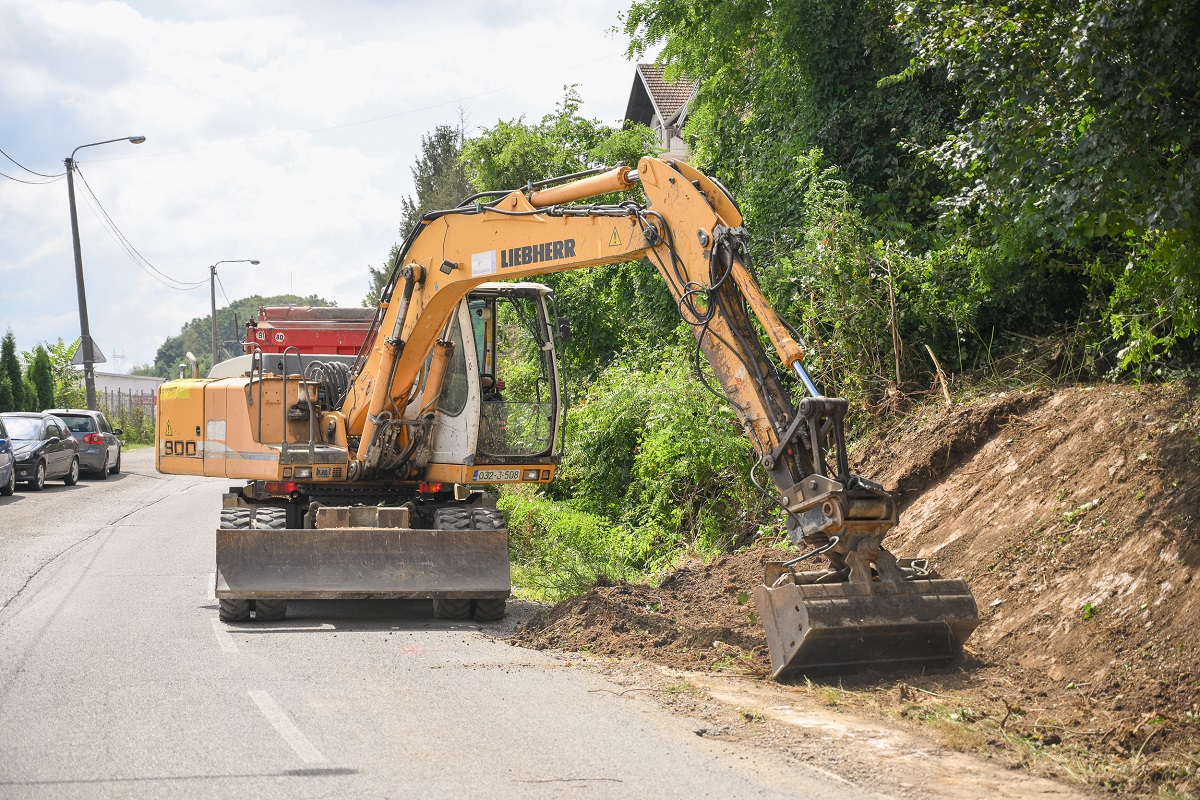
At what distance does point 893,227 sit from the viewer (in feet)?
47.2

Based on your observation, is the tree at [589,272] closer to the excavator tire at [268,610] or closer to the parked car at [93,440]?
the excavator tire at [268,610]

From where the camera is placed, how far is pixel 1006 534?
914cm

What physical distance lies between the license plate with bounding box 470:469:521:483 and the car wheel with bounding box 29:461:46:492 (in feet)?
51.7

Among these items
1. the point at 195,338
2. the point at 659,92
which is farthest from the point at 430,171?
the point at 195,338

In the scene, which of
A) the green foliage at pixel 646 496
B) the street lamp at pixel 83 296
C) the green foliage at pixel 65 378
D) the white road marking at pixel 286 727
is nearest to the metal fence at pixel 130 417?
the green foliage at pixel 65 378

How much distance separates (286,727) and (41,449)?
63.4 ft

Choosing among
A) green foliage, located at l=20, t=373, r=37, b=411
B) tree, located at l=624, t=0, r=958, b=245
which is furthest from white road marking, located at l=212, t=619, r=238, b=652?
green foliage, located at l=20, t=373, r=37, b=411

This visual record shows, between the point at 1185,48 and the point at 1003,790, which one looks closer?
the point at 1003,790

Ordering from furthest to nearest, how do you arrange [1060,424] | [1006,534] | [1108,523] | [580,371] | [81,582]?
1. [580,371]
2. [81,582]
3. [1060,424]
4. [1006,534]
5. [1108,523]

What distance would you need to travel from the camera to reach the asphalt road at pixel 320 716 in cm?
528

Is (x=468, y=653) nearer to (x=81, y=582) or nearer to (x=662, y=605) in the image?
(x=662, y=605)

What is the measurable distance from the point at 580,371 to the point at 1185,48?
15.6 meters

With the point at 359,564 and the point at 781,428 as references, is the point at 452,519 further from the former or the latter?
the point at 781,428

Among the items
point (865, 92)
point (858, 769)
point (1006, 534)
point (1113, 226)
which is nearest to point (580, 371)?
point (865, 92)
